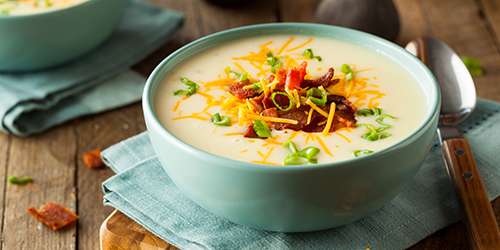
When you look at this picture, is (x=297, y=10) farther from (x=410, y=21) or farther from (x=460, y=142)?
(x=460, y=142)

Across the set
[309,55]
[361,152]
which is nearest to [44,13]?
[309,55]

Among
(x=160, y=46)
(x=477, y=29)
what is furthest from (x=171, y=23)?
(x=477, y=29)

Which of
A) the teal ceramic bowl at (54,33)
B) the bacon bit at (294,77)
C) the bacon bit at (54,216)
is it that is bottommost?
the bacon bit at (54,216)

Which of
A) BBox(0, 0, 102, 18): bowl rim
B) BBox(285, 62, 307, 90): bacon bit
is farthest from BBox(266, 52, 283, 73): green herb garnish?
BBox(0, 0, 102, 18): bowl rim

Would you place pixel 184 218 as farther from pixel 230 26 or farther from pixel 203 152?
pixel 230 26

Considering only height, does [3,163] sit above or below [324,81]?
below

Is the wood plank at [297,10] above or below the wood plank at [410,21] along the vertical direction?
below

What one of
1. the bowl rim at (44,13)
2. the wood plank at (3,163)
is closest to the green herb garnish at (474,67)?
the bowl rim at (44,13)

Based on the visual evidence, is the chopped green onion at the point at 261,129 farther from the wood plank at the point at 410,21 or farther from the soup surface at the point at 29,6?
the wood plank at the point at 410,21
